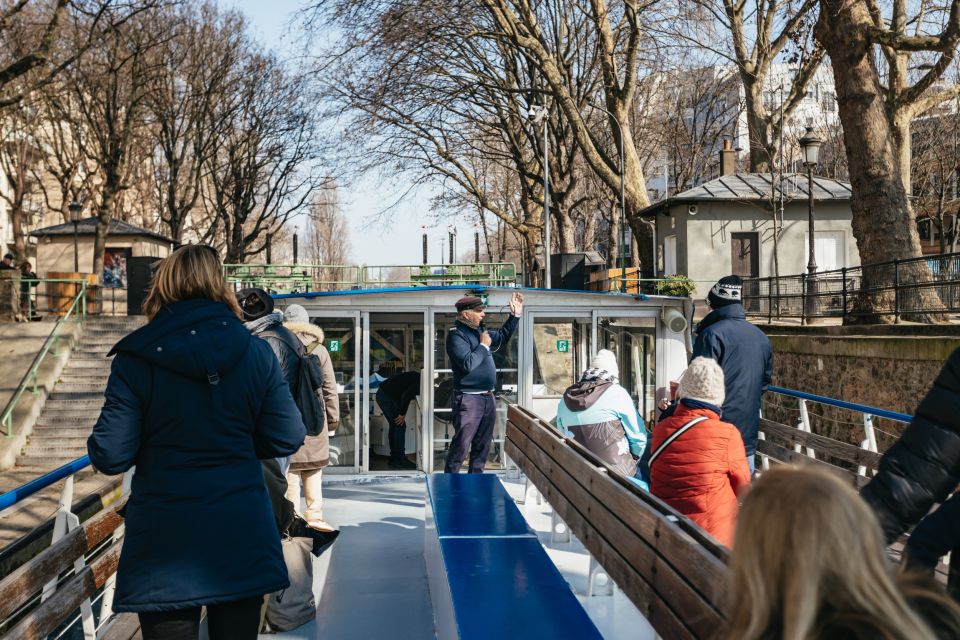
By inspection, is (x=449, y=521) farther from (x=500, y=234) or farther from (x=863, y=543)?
(x=500, y=234)

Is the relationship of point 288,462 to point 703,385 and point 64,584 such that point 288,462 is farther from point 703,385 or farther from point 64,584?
point 703,385

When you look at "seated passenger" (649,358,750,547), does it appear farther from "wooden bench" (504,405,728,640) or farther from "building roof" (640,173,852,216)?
"building roof" (640,173,852,216)

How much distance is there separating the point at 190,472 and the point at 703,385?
95.2 inches

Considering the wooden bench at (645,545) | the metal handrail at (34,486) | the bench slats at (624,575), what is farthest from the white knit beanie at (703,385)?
the metal handrail at (34,486)

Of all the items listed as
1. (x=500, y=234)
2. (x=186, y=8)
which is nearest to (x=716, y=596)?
(x=186, y=8)

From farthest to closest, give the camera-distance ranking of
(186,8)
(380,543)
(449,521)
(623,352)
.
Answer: (186,8) < (623,352) < (380,543) < (449,521)

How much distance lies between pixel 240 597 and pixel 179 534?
0.30 m

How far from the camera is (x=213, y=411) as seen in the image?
3.32 meters

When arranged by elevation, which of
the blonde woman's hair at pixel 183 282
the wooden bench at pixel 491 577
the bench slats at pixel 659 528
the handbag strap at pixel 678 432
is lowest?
the wooden bench at pixel 491 577

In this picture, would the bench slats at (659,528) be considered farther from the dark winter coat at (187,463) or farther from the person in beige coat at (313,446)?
the person in beige coat at (313,446)

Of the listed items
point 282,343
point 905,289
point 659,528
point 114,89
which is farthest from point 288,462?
point 114,89

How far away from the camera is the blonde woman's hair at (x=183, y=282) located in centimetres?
346

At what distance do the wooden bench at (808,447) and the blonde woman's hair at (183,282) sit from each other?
4339 mm

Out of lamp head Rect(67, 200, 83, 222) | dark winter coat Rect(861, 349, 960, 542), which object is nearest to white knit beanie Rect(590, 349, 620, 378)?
dark winter coat Rect(861, 349, 960, 542)
